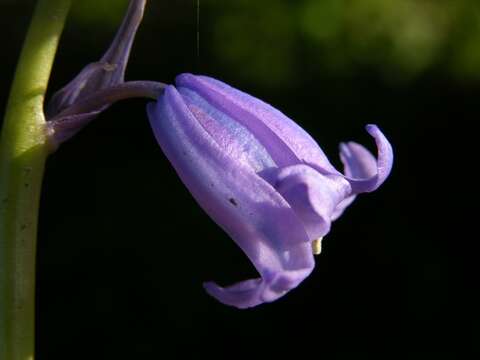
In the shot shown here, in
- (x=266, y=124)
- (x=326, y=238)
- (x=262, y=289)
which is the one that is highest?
(x=266, y=124)

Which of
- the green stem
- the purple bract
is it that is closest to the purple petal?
the purple bract

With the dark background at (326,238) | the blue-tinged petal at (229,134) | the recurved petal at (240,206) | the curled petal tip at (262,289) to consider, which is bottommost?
the dark background at (326,238)

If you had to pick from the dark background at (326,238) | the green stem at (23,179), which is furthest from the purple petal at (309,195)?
the dark background at (326,238)

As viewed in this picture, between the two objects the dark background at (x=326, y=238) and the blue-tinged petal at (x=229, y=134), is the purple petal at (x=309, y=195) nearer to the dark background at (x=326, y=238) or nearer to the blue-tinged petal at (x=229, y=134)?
the blue-tinged petal at (x=229, y=134)

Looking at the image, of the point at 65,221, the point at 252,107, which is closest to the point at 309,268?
the point at 252,107

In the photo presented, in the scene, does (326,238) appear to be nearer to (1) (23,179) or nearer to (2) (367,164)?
(2) (367,164)

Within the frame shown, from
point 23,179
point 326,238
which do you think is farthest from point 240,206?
point 326,238

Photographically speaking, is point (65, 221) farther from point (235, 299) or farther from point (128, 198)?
point (235, 299)
